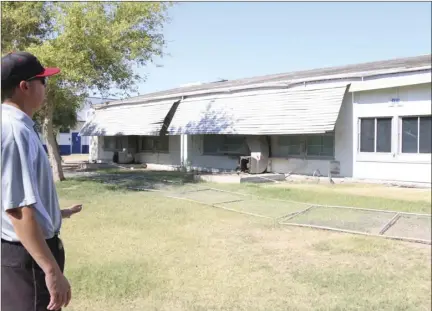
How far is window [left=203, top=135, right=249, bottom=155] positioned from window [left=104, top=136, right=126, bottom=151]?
5.94m

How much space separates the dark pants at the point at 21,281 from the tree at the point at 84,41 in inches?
335

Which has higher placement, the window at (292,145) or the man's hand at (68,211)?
the window at (292,145)

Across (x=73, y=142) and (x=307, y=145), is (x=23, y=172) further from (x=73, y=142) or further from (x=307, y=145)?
(x=73, y=142)

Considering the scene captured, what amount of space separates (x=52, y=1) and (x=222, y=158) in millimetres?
7893

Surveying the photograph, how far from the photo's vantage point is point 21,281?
1654 millimetres

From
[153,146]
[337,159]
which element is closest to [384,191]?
[337,159]

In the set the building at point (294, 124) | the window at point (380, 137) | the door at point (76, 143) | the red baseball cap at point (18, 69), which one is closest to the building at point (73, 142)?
the door at point (76, 143)

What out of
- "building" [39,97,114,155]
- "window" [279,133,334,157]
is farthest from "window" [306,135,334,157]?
"building" [39,97,114,155]

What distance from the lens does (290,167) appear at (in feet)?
43.7

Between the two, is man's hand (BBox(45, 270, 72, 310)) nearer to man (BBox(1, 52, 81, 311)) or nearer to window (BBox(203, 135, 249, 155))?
man (BBox(1, 52, 81, 311))

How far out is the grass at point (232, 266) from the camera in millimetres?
3393

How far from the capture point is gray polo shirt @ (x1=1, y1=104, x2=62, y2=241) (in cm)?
152

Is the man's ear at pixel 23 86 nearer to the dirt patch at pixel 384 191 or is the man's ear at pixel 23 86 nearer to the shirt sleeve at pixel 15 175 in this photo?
the shirt sleeve at pixel 15 175

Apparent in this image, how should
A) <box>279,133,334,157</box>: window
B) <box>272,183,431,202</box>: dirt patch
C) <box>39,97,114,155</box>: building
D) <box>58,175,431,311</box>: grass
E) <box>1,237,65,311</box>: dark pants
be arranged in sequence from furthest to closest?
1. <box>39,97,114,155</box>: building
2. <box>279,133,334,157</box>: window
3. <box>272,183,431,202</box>: dirt patch
4. <box>58,175,431,311</box>: grass
5. <box>1,237,65,311</box>: dark pants
